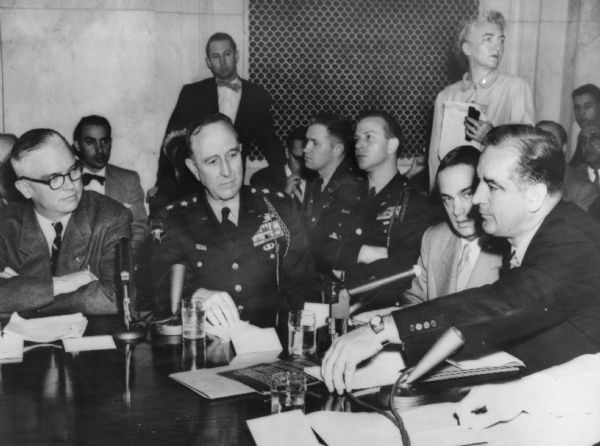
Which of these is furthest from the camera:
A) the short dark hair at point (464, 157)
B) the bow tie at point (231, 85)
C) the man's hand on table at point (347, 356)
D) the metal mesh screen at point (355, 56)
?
the metal mesh screen at point (355, 56)

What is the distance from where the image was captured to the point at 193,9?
17.0 feet

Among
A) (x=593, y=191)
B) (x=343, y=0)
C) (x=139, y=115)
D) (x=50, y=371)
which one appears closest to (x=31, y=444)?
(x=50, y=371)

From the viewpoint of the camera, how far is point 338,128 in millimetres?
4398

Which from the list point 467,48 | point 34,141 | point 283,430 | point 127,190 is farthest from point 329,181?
point 283,430

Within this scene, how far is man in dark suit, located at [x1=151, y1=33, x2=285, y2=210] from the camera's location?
494cm

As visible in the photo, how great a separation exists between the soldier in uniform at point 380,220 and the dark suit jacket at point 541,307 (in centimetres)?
127

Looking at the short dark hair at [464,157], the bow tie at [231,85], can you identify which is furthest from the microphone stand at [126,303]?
the bow tie at [231,85]

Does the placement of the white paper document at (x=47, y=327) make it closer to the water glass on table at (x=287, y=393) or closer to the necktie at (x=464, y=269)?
the water glass on table at (x=287, y=393)

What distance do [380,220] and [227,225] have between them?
3.92ft

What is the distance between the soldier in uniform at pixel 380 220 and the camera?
3.39m

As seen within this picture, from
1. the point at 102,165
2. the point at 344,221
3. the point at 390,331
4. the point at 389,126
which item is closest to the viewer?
the point at 390,331

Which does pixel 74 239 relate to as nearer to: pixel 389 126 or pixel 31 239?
pixel 31 239

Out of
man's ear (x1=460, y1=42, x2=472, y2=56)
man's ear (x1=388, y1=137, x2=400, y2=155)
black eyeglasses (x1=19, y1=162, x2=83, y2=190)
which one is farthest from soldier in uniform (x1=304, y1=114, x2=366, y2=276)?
black eyeglasses (x1=19, y1=162, x2=83, y2=190)

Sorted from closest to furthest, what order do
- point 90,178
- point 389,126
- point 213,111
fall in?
point 389,126 < point 90,178 < point 213,111
